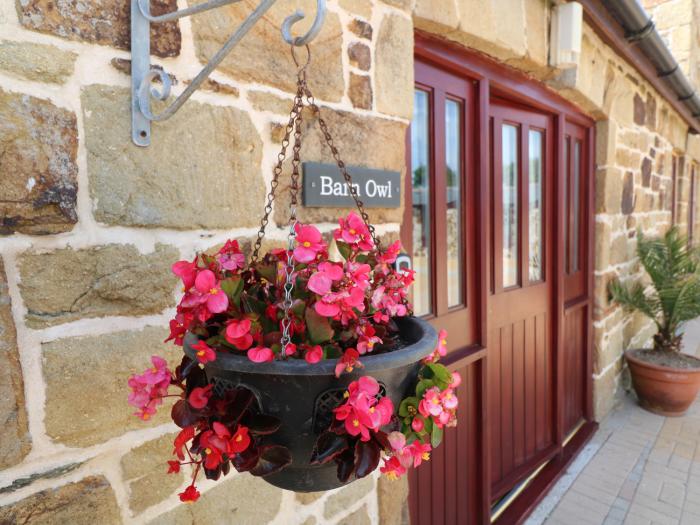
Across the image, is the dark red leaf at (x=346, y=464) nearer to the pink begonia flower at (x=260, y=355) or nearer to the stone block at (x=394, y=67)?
the pink begonia flower at (x=260, y=355)

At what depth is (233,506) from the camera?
121 cm

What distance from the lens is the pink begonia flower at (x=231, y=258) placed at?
0.85 metres

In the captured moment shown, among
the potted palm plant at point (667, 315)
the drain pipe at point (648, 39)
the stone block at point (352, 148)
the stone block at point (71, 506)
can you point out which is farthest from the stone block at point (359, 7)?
→ the potted palm plant at point (667, 315)

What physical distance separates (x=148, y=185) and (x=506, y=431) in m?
2.39

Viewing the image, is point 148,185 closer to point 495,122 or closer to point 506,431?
point 495,122

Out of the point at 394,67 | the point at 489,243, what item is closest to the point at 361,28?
the point at 394,67

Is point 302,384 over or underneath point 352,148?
underneath

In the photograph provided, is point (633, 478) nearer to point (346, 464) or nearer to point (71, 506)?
point (346, 464)

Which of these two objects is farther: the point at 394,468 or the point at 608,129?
the point at 608,129

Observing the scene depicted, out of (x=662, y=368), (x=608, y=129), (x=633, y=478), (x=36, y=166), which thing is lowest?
(x=633, y=478)

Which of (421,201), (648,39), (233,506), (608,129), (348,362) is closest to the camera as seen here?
(348,362)

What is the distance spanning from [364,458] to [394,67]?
1217 millimetres

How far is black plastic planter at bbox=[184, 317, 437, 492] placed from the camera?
743 mm

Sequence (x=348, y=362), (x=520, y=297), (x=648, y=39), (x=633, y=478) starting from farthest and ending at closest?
(x=648, y=39)
(x=633, y=478)
(x=520, y=297)
(x=348, y=362)
